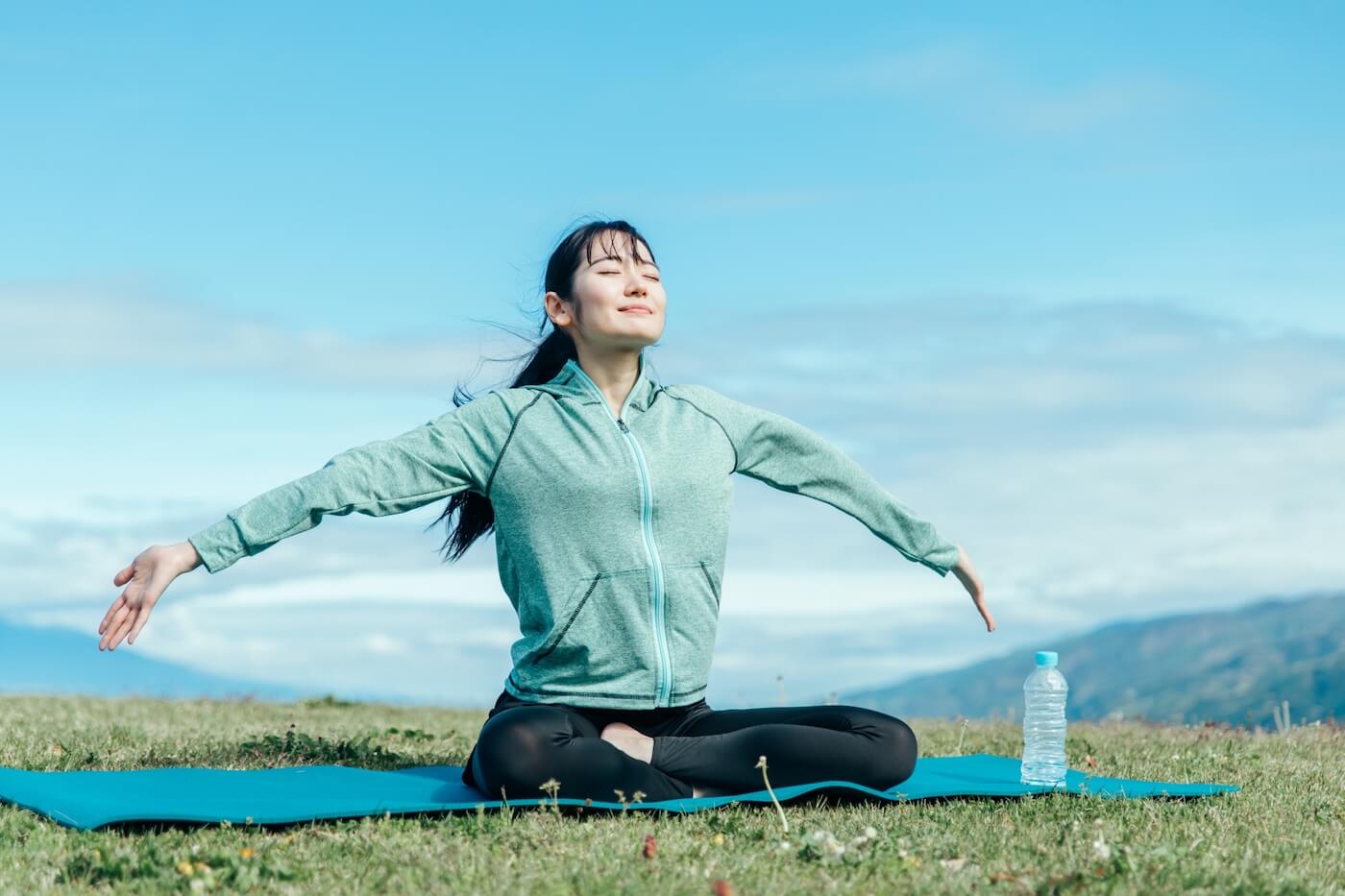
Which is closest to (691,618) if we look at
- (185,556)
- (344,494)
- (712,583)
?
(712,583)

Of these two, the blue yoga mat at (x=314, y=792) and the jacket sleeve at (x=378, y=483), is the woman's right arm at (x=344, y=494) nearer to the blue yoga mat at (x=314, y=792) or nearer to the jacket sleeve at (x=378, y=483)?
the jacket sleeve at (x=378, y=483)

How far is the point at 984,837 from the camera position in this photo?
17.4 feet

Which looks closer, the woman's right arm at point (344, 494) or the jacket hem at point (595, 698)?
the woman's right arm at point (344, 494)

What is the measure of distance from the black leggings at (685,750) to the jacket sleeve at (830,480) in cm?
108

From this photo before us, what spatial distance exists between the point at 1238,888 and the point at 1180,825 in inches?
52.0

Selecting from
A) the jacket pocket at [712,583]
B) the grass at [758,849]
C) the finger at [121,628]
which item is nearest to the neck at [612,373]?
the jacket pocket at [712,583]

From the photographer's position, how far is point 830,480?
727cm

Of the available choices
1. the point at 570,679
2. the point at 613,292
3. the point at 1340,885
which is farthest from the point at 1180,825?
the point at 613,292

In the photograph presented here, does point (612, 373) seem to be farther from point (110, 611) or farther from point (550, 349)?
point (110, 611)

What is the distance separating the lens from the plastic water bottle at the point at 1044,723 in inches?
268

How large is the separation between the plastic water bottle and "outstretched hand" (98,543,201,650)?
4058 millimetres

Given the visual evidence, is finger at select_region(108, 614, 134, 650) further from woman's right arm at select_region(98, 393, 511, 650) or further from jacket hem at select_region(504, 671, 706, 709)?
jacket hem at select_region(504, 671, 706, 709)

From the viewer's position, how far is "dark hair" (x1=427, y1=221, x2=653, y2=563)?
6.83m

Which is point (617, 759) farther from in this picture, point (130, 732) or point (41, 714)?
point (41, 714)
